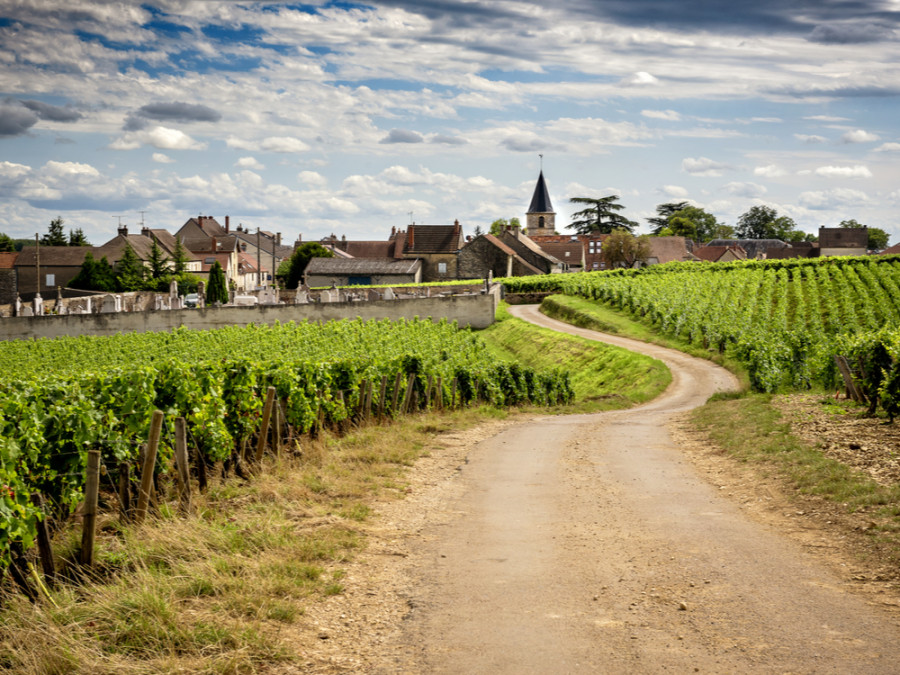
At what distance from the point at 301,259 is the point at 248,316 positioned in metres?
45.1

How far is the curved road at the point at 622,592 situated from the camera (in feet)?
21.0

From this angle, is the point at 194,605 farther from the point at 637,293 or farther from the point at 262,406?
the point at 637,293

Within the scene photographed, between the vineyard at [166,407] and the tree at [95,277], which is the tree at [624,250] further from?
the vineyard at [166,407]

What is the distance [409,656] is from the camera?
6484 millimetres

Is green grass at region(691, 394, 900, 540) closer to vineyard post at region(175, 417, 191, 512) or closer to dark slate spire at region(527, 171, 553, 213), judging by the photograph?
vineyard post at region(175, 417, 191, 512)

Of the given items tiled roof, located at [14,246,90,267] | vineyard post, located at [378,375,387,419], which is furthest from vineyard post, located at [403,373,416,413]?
tiled roof, located at [14,246,90,267]

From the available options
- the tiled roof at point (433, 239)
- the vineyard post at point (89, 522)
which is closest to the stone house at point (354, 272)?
the tiled roof at point (433, 239)

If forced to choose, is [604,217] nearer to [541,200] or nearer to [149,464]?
[541,200]

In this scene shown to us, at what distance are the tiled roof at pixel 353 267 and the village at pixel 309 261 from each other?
0.11 meters

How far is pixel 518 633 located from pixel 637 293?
5240 cm

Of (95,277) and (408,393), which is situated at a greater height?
(95,277)

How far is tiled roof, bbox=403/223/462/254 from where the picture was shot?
95312 mm

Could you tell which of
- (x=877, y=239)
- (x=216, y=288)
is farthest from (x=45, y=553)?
(x=877, y=239)

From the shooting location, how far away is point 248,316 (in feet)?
Result: 158
